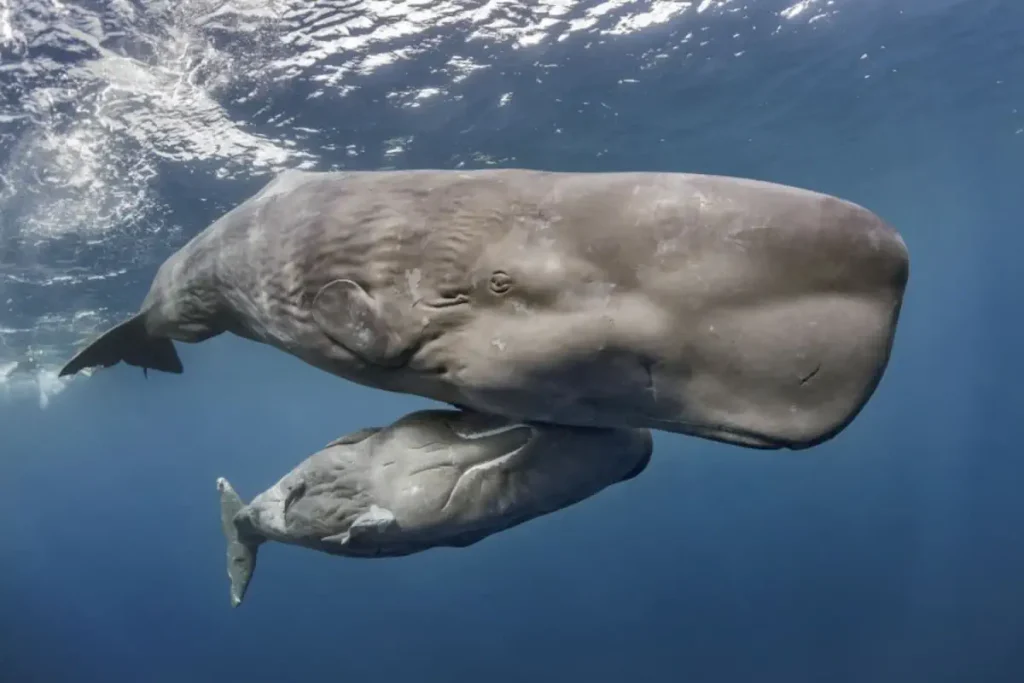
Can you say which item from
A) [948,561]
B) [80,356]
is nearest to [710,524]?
[948,561]

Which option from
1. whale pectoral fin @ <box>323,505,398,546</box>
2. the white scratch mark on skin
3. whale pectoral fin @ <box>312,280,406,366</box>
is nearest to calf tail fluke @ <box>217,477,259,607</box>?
whale pectoral fin @ <box>323,505,398,546</box>

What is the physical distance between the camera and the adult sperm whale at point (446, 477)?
132 inches

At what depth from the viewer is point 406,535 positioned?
11.5ft

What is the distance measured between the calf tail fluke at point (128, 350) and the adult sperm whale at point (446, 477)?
237 centimetres

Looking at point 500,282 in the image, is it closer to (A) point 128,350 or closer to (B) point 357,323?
(B) point 357,323

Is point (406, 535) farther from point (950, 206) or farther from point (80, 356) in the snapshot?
point (950, 206)

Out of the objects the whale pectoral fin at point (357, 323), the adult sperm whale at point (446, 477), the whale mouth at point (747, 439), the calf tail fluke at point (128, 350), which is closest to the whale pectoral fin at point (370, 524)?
the adult sperm whale at point (446, 477)

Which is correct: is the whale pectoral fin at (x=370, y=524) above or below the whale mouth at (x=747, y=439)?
below

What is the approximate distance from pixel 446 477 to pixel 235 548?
2.28 m

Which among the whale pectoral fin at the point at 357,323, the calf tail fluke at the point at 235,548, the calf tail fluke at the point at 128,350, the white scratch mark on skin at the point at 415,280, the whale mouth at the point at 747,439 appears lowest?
the calf tail fluke at the point at 235,548

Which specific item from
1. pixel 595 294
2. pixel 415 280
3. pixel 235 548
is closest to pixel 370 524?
pixel 415 280

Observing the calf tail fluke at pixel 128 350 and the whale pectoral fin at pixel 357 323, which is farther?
the calf tail fluke at pixel 128 350

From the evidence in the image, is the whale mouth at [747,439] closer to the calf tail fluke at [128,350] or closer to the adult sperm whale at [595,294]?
the adult sperm whale at [595,294]

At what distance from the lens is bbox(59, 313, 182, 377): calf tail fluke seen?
537 cm
